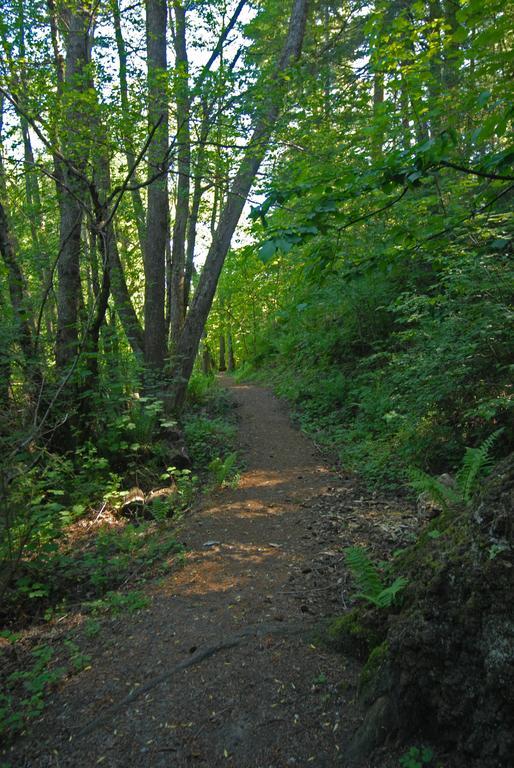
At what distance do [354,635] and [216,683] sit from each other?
94 centimetres

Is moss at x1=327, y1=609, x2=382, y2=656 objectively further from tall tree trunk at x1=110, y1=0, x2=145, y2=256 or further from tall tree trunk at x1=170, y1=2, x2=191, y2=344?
tall tree trunk at x1=170, y1=2, x2=191, y2=344

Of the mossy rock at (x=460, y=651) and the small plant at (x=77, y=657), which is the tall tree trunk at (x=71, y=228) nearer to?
the small plant at (x=77, y=657)

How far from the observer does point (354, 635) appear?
9.81 feet

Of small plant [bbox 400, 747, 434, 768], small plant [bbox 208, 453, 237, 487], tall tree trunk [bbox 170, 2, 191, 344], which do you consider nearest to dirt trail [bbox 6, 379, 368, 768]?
small plant [bbox 400, 747, 434, 768]

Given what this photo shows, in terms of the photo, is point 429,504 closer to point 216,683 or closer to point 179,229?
point 216,683

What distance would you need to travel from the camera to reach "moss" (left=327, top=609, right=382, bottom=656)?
114 inches

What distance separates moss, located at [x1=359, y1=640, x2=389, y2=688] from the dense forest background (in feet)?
7.21

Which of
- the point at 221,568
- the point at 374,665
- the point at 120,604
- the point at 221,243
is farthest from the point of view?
the point at 221,243

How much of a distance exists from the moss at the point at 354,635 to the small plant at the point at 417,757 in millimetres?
791

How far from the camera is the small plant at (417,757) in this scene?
6.51ft

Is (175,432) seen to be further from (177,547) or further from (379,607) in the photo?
(379,607)

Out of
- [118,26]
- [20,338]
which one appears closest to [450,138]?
[20,338]

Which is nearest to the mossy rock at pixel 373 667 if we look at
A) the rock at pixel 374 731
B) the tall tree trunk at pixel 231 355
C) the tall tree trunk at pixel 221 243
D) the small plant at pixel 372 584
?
the rock at pixel 374 731

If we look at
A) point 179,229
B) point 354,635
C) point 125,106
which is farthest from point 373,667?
point 179,229
